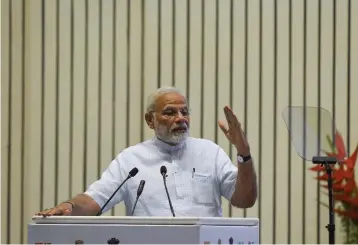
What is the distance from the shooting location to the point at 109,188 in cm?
472

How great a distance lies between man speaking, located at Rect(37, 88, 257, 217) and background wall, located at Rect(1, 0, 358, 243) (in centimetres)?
189

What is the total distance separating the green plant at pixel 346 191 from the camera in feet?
20.3

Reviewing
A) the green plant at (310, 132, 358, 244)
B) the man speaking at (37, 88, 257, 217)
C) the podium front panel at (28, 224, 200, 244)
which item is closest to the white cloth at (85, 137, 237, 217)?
the man speaking at (37, 88, 257, 217)

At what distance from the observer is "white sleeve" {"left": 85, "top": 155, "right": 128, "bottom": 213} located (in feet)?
15.4

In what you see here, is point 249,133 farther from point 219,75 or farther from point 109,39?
point 109,39

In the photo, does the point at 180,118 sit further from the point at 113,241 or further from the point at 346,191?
the point at 346,191

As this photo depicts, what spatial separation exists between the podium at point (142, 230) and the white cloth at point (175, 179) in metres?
0.79

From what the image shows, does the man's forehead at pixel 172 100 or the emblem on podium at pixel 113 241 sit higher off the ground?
the man's forehead at pixel 172 100

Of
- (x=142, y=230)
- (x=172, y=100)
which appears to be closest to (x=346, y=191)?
(x=172, y=100)

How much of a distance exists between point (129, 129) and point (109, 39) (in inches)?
27.5

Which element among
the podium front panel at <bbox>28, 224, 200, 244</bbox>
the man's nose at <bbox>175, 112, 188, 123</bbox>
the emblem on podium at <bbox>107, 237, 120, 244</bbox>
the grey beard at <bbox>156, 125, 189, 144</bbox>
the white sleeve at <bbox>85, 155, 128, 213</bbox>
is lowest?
the emblem on podium at <bbox>107, 237, 120, 244</bbox>

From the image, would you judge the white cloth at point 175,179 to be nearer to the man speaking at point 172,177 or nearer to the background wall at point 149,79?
the man speaking at point 172,177

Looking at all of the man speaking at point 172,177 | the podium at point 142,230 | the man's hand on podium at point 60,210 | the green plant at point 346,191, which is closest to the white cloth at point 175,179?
the man speaking at point 172,177

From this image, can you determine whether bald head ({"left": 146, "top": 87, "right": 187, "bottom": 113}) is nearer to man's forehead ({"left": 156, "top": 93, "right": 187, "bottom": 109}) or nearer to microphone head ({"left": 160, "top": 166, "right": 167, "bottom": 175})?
man's forehead ({"left": 156, "top": 93, "right": 187, "bottom": 109})
